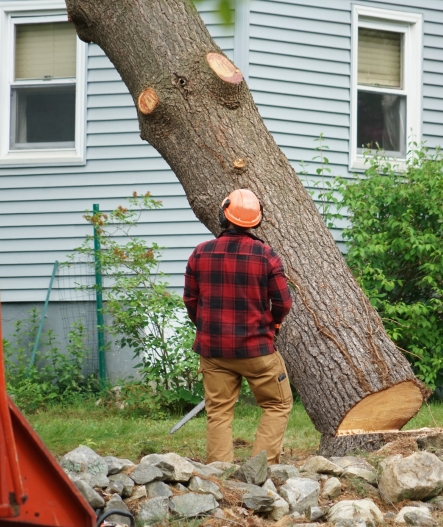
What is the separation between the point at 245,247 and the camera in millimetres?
5023

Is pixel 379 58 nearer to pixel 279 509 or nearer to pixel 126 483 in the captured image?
pixel 279 509

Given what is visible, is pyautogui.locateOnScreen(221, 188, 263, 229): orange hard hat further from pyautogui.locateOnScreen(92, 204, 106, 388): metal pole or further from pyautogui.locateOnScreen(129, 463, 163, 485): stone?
pyautogui.locateOnScreen(92, 204, 106, 388): metal pole

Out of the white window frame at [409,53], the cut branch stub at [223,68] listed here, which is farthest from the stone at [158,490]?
the white window frame at [409,53]

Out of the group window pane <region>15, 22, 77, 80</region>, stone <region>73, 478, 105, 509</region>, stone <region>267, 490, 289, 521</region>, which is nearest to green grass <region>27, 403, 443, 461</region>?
stone <region>267, 490, 289, 521</region>

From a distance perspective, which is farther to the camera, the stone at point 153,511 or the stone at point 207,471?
the stone at point 207,471

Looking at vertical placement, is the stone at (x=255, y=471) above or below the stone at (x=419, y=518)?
above

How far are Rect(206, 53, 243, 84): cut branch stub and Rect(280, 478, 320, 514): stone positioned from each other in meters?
2.57

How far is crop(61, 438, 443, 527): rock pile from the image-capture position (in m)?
3.91

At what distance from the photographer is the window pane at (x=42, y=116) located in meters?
9.73

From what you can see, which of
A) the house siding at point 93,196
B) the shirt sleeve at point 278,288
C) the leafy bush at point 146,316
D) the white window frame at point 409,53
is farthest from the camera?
the white window frame at point 409,53

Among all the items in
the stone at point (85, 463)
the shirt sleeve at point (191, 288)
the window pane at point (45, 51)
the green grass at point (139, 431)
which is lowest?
the green grass at point (139, 431)

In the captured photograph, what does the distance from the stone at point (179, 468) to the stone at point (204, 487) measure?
3 centimetres

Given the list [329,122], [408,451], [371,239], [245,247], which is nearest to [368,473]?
[408,451]

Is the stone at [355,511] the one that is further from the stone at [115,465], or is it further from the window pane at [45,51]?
the window pane at [45,51]
